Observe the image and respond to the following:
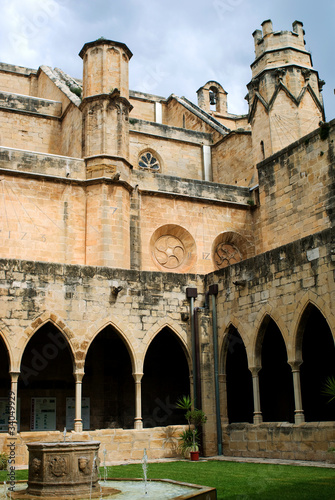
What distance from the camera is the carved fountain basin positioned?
26.2ft

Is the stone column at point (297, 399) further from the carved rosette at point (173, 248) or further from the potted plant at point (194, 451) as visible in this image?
the carved rosette at point (173, 248)

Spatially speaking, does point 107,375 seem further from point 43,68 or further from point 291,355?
point 43,68

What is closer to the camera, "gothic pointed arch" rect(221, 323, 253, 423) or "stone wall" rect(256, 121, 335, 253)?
"gothic pointed arch" rect(221, 323, 253, 423)

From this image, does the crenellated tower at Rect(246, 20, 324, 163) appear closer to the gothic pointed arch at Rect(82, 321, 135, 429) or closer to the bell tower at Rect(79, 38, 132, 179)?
the bell tower at Rect(79, 38, 132, 179)

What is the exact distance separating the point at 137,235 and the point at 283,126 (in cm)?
653

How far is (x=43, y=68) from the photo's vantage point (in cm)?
2933

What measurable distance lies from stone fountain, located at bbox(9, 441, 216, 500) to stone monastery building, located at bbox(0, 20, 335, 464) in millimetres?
4583

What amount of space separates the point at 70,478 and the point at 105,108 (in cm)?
1373

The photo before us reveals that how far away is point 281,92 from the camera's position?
69.6 feet

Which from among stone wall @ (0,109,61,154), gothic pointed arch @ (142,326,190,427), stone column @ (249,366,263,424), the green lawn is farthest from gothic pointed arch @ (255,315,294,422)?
stone wall @ (0,109,61,154)

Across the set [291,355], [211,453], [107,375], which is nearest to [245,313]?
[291,355]

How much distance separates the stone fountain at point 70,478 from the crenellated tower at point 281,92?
48.5 feet

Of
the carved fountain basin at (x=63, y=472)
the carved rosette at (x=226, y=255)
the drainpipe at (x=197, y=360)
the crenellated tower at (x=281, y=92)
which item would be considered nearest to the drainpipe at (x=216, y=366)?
the drainpipe at (x=197, y=360)

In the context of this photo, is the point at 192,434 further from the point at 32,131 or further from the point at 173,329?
the point at 32,131
